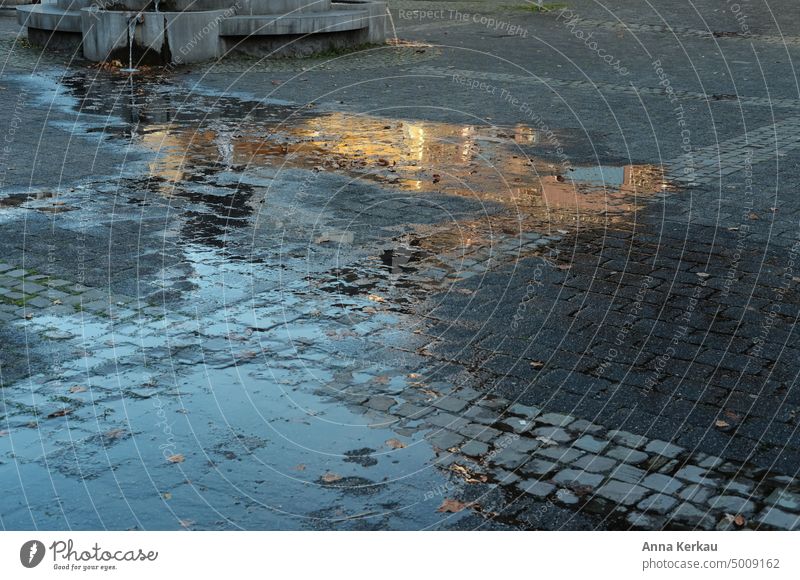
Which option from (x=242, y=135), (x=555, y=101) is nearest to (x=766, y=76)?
(x=555, y=101)

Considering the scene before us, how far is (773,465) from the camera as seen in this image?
5902 millimetres

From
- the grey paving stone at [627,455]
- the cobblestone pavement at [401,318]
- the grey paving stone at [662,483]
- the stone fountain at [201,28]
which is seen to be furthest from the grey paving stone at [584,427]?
the stone fountain at [201,28]

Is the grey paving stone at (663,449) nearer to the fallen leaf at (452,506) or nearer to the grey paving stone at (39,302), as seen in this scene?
the fallen leaf at (452,506)

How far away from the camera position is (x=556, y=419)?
6.42m

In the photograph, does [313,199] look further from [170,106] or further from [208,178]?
[170,106]

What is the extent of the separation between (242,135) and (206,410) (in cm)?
842

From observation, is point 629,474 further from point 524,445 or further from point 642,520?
point 524,445

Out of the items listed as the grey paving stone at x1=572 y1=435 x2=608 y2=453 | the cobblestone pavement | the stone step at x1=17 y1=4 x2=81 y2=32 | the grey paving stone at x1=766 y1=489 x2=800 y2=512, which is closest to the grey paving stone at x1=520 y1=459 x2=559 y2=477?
the cobblestone pavement

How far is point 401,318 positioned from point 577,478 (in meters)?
2.54

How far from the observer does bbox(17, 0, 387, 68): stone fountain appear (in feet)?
67.7

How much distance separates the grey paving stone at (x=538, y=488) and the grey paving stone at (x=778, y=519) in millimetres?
994

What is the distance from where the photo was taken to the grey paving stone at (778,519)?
5.30m

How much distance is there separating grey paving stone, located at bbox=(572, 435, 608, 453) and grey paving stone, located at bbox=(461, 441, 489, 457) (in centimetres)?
48

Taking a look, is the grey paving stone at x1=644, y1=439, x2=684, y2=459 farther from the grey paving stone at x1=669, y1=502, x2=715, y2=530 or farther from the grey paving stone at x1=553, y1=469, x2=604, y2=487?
the grey paving stone at x1=669, y1=502, x2=715, y2=530
